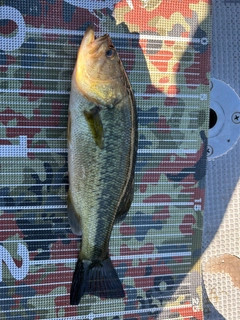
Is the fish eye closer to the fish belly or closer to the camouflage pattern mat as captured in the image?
the fish belly

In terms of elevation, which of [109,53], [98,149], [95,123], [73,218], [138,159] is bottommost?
[73,218]

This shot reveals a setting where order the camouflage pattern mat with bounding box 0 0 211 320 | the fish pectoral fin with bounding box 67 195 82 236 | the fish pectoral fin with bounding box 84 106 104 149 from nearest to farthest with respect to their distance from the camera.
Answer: the fish pectoral fin with bounding box 84 106 104 149
the fish pectoral fin with bounding box 67 195 82 236
the camouflage pattern mat with bounding box 0 0 211 320

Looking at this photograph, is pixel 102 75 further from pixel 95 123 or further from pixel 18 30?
pixel 18 30

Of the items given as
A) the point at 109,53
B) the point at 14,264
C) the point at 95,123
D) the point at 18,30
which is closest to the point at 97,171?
the point at 95,123

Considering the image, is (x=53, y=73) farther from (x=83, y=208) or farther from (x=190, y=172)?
(x=190, y=172)

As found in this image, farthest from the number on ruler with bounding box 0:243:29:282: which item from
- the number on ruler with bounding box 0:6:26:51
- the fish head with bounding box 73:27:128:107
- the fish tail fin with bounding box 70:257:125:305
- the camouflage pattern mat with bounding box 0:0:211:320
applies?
the number on ruler with bounding box 0:6:26:51

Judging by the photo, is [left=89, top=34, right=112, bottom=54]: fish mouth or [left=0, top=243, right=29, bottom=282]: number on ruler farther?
[left=0, top=243, right=29, bottom=282]: number on ruler

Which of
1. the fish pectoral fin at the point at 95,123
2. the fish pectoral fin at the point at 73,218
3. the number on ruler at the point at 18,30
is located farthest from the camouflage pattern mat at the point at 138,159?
the fish pectoral fin at the point at 95,123
